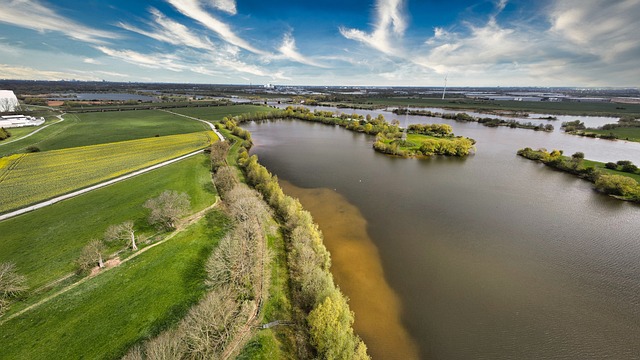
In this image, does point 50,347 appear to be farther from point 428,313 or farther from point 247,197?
point 428,313

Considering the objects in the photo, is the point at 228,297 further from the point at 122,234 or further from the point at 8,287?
the point at 122,234

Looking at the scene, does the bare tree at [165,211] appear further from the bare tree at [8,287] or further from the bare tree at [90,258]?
the bare tree at [8,287]

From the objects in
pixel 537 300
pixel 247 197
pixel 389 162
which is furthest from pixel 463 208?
pixel 247 197

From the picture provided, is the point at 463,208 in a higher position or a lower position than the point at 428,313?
higher

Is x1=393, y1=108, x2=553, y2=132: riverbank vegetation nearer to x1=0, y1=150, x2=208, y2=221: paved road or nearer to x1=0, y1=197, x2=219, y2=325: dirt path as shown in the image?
x1=0, y1=150, x2=208, y2=221: paved road

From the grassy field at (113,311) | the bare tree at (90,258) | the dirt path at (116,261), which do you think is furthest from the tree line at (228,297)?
the bare tree at (90,258)

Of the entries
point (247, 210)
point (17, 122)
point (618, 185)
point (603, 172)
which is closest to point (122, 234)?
point (247, 210)

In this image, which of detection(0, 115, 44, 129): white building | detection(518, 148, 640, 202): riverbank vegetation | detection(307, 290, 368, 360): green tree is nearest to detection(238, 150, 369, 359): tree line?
detection(307, 290, 368, 360): green tree
